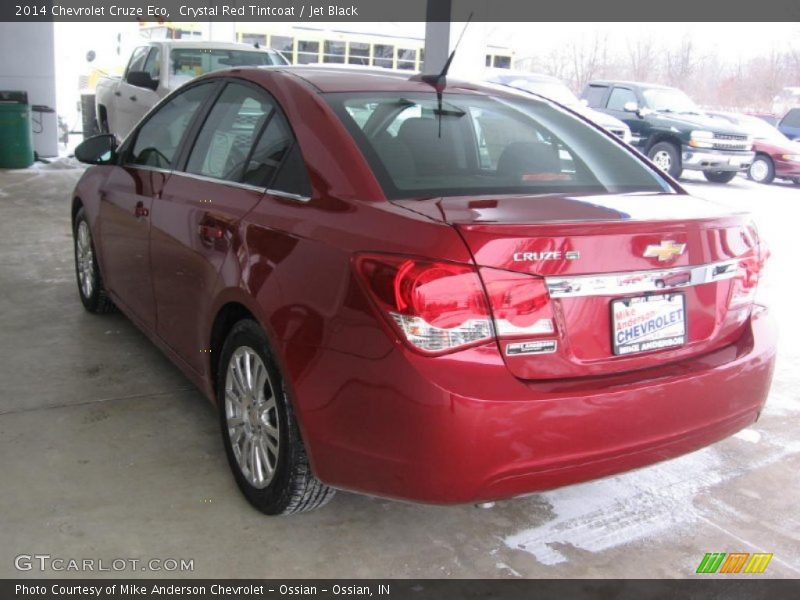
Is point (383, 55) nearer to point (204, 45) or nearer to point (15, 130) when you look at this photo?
point (204, 45)

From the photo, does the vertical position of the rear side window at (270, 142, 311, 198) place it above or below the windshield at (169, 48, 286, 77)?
below

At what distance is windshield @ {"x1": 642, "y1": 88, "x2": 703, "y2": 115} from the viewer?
15945 mm

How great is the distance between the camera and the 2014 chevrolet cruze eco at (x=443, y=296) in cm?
219

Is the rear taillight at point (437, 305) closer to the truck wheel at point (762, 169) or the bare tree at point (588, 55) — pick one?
the truck wheel at point (762, 169)

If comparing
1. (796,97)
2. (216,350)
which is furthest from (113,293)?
(796,97)

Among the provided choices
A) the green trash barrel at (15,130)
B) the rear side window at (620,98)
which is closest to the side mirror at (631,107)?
the rear side window at (620,98)

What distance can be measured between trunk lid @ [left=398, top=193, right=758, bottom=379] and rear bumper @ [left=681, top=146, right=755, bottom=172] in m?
13.3

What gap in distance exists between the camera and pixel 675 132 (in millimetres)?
15109

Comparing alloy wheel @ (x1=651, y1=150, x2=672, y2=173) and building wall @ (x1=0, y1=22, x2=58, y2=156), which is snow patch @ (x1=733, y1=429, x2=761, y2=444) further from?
alloy wheel @ (x1=651, y1=150, x2=672, y2=173)

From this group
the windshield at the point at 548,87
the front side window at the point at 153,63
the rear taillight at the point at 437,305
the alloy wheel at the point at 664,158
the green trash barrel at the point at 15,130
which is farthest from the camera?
the alloy wheel at the point at 664,158

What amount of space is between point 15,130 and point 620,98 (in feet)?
35.7

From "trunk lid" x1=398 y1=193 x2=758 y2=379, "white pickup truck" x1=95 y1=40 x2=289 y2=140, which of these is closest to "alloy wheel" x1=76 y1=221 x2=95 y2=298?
"trunk lid" x1=398 y1=193 x2=758 y2=379

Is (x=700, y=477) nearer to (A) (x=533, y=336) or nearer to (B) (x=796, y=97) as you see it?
(A) (x=533, y=336)

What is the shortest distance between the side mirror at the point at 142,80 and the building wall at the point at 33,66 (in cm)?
317
